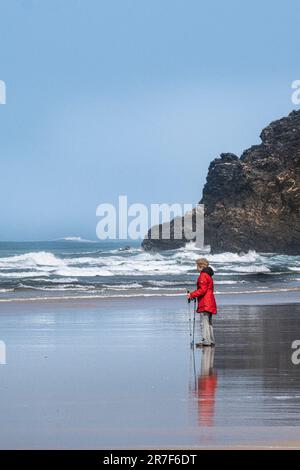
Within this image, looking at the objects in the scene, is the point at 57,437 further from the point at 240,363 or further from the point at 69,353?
the point at 69,353

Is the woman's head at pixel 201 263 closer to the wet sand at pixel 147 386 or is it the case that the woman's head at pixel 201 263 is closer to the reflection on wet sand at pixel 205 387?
the wet sand at pixel 147 386

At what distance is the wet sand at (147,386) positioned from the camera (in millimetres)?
7453

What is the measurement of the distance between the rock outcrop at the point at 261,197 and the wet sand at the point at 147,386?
2961 inches

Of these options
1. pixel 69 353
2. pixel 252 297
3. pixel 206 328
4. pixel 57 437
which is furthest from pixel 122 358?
pixel 252 297

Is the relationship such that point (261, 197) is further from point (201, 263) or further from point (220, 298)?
point (201, 263)

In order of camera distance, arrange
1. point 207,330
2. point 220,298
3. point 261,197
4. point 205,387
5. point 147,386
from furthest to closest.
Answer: point 261,197 < point 220,298 < point 207,330 < point 147,386 < point 205,387

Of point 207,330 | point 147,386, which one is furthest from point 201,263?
point 147,386

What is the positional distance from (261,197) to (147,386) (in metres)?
87.6

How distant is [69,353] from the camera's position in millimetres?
13008

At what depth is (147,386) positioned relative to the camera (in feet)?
32.7

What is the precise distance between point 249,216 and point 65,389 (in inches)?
3458

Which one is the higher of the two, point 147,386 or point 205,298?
point 205,298

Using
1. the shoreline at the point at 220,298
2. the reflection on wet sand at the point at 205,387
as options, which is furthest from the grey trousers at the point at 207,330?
the shoreline at the point at 220,298

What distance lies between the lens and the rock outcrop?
304 ft
